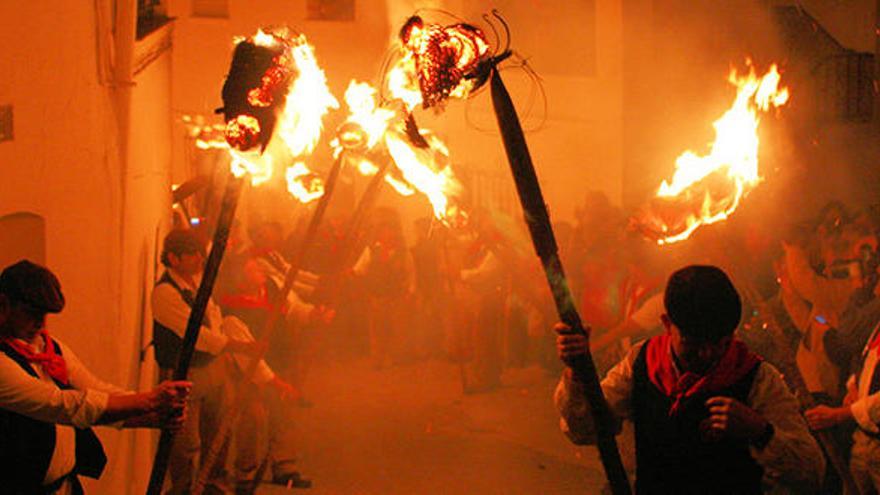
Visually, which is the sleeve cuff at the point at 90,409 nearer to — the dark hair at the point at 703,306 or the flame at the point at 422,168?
the flame at the point at 422,168

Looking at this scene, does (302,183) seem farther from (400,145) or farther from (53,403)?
(53,403)

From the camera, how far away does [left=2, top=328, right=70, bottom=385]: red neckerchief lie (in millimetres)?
4035

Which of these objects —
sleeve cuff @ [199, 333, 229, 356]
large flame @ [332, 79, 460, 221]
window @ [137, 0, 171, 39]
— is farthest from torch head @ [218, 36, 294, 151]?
window @ [137, 0, 171, 39]

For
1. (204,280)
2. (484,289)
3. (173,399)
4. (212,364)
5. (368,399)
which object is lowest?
(368,399)

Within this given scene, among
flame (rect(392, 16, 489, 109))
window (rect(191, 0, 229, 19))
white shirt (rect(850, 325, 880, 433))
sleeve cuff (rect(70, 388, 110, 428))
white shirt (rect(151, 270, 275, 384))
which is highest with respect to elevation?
flame (rect(392, 16, 489, 109))

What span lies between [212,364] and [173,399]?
3.01 meters

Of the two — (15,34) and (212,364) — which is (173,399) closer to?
(15,34)

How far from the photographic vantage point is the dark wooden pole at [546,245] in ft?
11.6

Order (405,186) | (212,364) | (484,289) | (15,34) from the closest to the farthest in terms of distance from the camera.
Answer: (15,34) < (405,186) < (212,364) < (484,289)

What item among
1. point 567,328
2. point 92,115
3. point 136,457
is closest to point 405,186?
point 92,115

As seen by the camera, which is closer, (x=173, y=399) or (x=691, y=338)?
(x=691, y=338)

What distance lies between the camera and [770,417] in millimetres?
3615

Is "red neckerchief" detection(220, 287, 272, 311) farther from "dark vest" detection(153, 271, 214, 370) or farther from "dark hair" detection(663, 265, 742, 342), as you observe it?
"dark hair" detection(663, 265, 742, 342)

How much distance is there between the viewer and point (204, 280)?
4.40 m
